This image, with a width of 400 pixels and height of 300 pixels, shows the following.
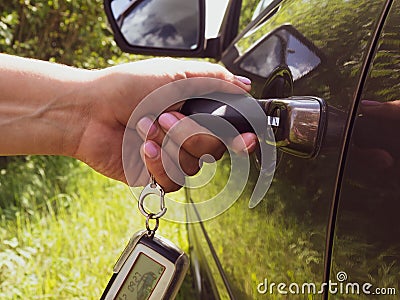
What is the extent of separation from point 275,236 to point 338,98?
0.36 m

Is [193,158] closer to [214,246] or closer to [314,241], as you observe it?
[314,241]

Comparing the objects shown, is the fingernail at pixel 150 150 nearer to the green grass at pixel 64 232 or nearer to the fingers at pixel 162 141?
the fingers at pixel 162 141

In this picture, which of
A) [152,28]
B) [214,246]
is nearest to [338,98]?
[214,246]

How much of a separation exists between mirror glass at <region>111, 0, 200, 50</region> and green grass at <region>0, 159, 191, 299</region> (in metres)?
1.27

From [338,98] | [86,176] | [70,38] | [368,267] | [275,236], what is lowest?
[86,176]

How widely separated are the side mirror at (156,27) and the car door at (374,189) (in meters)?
1.61

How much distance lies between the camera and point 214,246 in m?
2.00

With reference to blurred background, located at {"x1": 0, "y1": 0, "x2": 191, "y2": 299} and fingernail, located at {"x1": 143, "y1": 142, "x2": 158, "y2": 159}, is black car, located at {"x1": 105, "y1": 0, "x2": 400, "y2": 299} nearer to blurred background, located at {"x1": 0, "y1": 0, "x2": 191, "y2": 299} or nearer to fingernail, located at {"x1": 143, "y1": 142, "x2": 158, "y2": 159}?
fingernail, located at {"x1": 143, "y1": 142, "x2": 158, "y2": 159}

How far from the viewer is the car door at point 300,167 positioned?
105 centimetres

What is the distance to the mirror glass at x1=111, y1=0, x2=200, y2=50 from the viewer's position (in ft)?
8.50
